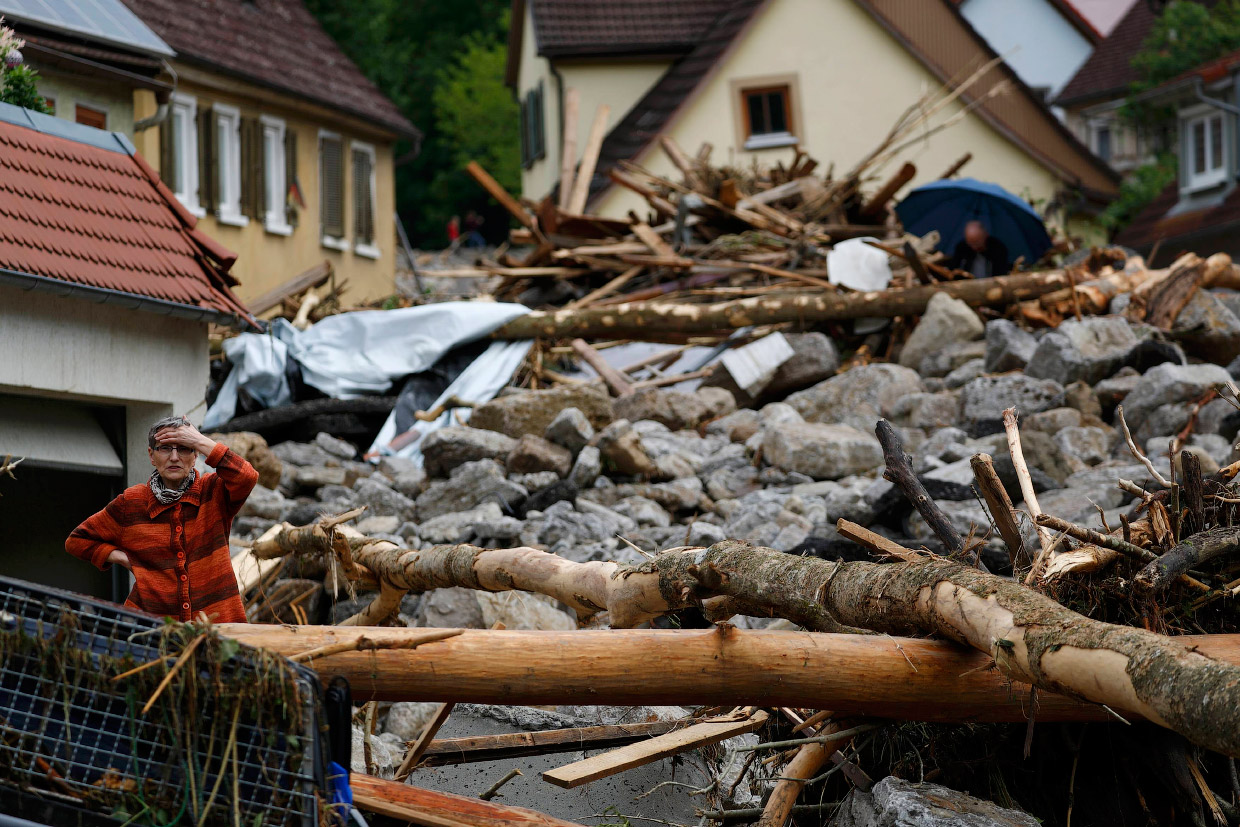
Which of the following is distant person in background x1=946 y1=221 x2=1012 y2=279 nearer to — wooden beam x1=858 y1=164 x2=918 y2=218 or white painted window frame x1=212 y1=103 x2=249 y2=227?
wooden beam x1=858 y1=164 x2=918 y2=218

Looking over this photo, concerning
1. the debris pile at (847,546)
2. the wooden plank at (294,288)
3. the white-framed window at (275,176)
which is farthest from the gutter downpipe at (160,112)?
the white-framed window at (275,176)

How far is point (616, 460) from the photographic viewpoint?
35.9 ft

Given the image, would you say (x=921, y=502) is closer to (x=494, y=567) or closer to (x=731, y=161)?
(x=494, y=567)

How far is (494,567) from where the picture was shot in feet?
18.5

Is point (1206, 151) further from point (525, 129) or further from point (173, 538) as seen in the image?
point (173, 538)

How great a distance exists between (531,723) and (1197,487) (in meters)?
2.94

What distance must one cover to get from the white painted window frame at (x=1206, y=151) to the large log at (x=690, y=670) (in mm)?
26362

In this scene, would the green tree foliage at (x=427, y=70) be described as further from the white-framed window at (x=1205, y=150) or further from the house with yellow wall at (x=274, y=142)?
the white-framed window at (x=1205, y=150)

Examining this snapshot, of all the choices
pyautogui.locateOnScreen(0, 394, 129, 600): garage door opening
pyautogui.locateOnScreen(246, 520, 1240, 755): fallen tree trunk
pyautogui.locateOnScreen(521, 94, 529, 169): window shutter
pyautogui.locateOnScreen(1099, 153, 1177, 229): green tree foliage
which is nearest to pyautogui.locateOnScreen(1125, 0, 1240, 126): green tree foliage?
pyautogui.locateOnScreen(1099, 153, 1177, 229): green tree foliage

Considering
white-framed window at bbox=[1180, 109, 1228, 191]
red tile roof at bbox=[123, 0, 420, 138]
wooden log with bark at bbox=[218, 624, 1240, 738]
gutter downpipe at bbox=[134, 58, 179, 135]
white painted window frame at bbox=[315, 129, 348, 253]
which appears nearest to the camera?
wooden log with bark at bbox=[218, 624, 1240, 738]

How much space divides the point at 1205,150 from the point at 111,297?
26443 millimetres

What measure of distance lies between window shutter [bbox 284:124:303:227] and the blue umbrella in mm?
9905

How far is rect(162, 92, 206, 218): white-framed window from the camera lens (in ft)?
63.2

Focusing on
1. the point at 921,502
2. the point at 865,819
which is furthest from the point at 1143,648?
the point at 921,502
